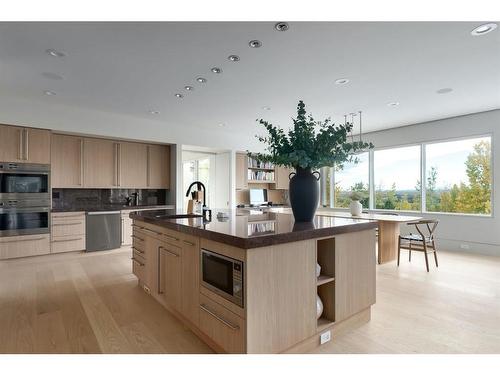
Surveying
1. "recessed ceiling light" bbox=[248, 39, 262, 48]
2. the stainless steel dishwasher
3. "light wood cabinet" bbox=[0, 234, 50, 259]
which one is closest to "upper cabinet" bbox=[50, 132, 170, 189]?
the stainless steel dishwasher

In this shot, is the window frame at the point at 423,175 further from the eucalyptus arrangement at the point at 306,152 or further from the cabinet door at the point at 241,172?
the eucalyptus arrangement at the point at 306,152

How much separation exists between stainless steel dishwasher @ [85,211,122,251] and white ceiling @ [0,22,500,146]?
72.3 inches

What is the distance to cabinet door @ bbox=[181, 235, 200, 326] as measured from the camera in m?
2.00

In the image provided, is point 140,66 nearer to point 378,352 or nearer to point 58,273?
point 58,273

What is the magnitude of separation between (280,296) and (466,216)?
5.40 metres

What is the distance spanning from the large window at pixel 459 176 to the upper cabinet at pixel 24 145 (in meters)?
7.32

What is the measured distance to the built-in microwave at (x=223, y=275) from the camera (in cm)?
161

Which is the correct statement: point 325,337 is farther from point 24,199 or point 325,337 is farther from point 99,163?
point 99,163

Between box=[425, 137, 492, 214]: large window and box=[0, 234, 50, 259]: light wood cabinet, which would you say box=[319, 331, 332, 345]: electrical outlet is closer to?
box=[0, 234, 50, 259]: light wood cabinet

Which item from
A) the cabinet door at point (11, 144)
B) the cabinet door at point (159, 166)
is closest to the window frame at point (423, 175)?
the cabinet door at point (159, 166)

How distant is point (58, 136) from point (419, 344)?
579 centimetres

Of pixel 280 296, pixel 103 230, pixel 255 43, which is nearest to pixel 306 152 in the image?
pixel 280 296
